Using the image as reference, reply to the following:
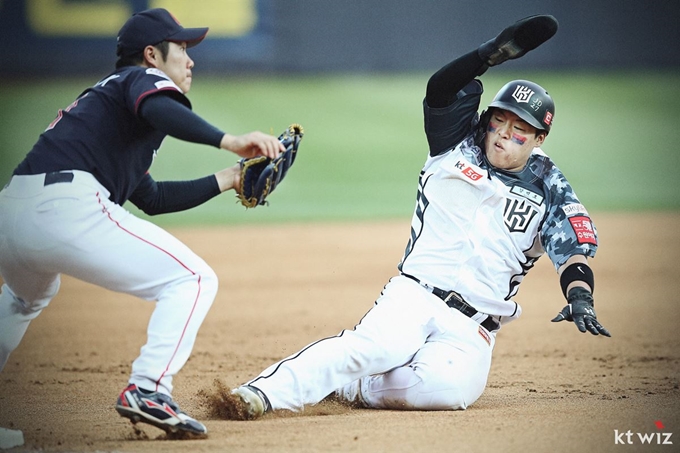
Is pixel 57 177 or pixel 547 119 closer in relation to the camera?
pixel 57 177

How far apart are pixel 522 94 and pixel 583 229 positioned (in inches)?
29.8

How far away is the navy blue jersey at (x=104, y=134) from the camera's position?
3627mm

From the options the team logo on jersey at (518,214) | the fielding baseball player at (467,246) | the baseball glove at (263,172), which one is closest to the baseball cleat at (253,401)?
the fielding baseball player at (467,246)

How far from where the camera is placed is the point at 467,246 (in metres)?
4.35

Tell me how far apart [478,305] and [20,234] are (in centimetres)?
221

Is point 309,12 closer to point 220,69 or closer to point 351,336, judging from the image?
point 220,69

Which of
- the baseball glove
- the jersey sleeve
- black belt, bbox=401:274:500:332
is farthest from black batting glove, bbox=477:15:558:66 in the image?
black belt, bbox=401:274:500:332

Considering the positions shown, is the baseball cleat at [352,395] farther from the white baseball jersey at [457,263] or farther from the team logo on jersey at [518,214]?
the team logo on jersey at [518,214]

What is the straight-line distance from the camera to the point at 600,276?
9250 mm

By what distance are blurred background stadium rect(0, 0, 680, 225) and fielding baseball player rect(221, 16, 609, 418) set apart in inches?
335

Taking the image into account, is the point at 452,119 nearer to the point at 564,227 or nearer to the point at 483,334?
the point at 564,227

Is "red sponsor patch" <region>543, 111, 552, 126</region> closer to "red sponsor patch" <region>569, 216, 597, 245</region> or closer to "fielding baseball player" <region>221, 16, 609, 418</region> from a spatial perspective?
"fielding baseball player" <region>221, 16, 609, 418</region>

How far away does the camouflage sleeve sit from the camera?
167 inches

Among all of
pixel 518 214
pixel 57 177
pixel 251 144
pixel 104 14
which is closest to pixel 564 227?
pixel 518 214
